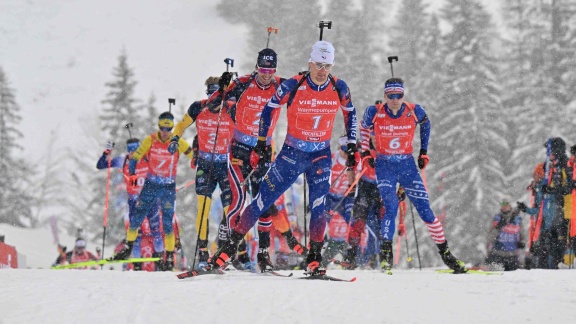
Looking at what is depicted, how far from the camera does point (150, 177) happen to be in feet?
36.6

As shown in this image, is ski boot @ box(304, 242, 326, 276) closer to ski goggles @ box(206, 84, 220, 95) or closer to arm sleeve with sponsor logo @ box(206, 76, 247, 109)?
arm sleeve with sponsor logo @ box(206, 76, 247, 109)

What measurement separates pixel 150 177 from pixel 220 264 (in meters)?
4.53

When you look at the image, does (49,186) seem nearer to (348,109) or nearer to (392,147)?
(392,147)

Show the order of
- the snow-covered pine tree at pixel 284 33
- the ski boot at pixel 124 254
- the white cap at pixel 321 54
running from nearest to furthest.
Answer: the white cap at pixel 321 54
the ski boot at pixel 124 254
the snow-covered pine tree at pixel 284 33

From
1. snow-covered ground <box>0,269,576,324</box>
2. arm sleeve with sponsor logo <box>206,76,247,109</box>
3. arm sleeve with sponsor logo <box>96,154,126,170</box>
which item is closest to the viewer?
snow-covered ground <box>0,269,576,324</box>

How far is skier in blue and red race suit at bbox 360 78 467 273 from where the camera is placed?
878cm

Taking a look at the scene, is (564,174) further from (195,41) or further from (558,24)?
(195,41)

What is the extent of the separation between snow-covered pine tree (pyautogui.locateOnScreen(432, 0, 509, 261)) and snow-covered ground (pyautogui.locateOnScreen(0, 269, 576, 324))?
22.8 meters

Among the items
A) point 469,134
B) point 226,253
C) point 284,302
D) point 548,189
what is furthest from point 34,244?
point 284,302

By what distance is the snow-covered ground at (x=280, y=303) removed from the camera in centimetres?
418

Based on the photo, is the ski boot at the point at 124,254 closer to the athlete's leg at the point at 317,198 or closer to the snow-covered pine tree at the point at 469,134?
the athlete's leg at the point at 317,198

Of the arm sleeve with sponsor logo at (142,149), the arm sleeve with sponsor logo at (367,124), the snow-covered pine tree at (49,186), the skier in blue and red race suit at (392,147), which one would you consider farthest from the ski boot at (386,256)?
the snow-covered pine tree at (49,186)

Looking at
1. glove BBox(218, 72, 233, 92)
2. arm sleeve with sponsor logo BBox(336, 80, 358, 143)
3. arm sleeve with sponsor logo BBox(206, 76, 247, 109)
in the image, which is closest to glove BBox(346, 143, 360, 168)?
arm sleeve with sponsor logo BBox(336, 80, 358, 143)

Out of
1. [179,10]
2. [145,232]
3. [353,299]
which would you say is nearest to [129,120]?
[145,232]
